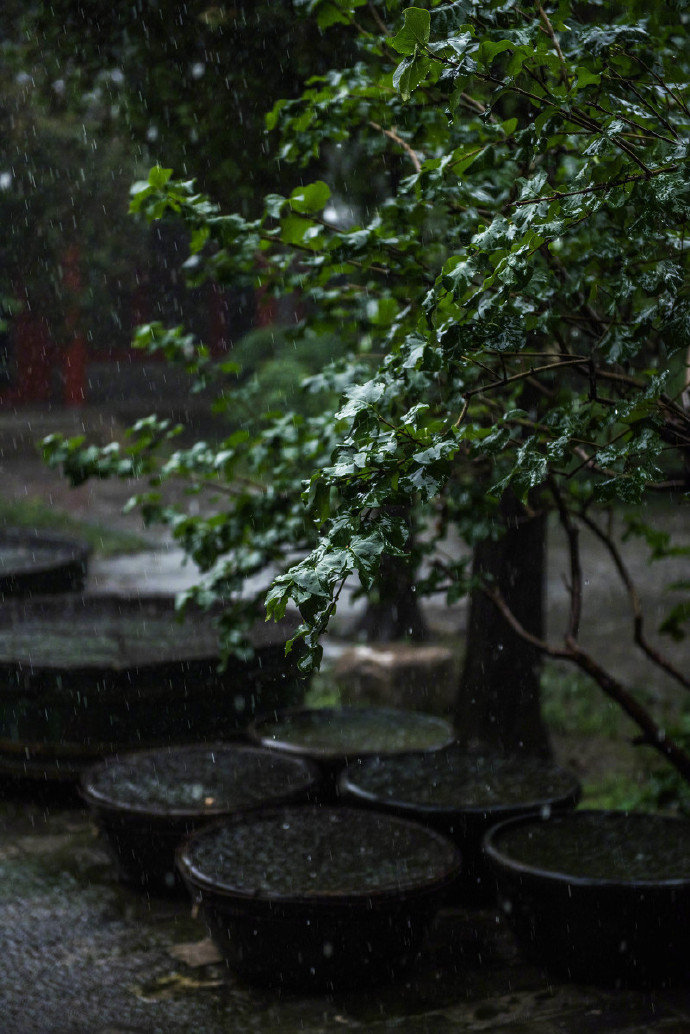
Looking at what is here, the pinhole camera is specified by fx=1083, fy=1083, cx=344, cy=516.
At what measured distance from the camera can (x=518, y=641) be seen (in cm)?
610

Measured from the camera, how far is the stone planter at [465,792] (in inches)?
161

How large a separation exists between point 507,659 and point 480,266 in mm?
4107

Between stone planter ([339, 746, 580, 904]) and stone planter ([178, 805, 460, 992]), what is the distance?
239mm

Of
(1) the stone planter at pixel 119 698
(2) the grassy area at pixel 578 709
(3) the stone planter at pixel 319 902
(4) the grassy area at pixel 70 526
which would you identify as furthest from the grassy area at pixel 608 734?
(4) the grassy area at pixel 70 526

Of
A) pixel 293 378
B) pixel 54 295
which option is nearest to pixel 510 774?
pixel 293 378

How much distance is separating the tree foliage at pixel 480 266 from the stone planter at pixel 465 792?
0.55m

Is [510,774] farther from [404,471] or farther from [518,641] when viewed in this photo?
[404,471]

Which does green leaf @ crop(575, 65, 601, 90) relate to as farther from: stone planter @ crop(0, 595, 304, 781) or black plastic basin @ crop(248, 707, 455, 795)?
stone planter @ crop(0, 595, 304, 781)

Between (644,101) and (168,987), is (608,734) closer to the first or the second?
(168,987)

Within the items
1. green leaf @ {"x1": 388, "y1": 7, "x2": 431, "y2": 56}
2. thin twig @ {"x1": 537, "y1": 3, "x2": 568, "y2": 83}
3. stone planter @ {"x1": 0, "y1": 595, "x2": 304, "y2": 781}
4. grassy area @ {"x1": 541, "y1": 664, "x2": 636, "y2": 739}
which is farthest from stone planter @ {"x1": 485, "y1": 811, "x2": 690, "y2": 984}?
grassy area @ {"x1": 541, "y1": 664, "x2": 636, "y2": 739}

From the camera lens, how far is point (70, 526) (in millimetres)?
16312

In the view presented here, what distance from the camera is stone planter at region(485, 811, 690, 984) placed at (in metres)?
3.34

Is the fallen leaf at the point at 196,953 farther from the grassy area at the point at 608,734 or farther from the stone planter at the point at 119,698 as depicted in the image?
the grassy area at the point at 608,734

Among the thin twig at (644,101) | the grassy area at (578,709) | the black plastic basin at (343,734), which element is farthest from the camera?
the grassy area at (578,709)
